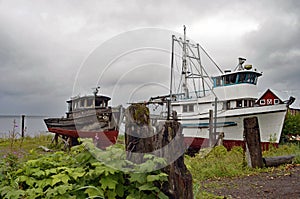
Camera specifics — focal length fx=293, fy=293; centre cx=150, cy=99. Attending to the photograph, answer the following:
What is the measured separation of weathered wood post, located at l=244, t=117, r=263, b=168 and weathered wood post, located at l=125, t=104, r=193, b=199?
4.61m

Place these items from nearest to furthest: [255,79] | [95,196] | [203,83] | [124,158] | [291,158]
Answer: [95,196]
[124,158]
[291,158]
[255,79]
[203,83]

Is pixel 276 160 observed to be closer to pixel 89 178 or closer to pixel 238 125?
pixel 89 178

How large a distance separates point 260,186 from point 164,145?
10.7 ft

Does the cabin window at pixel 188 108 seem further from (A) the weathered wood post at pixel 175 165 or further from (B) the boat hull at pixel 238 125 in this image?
(A) the weathered wood post at pixel 175 165

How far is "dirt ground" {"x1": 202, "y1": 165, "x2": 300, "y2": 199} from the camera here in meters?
4.69

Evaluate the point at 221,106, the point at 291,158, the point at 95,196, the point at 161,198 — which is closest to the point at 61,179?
the point at 95,196

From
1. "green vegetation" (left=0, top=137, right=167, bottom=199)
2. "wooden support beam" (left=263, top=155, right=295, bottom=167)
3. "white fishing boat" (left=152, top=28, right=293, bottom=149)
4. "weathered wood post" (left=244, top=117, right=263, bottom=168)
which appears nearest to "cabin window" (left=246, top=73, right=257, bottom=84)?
"white fishing boat" (left=152, top=28, right=293, bottom=149)

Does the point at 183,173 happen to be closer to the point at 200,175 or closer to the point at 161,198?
the point at 161,198

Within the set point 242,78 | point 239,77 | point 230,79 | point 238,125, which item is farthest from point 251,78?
point 238,125

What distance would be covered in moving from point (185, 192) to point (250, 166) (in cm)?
475

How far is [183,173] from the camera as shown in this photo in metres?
2.78

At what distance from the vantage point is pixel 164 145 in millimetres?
2805

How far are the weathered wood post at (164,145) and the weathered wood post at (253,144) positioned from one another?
15.1ft

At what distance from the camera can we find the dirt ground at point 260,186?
4688 mm
